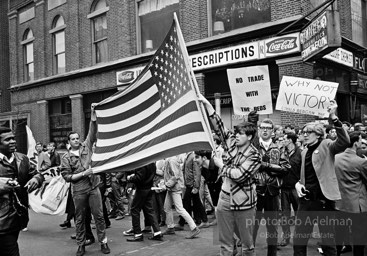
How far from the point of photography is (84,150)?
22.8 ft

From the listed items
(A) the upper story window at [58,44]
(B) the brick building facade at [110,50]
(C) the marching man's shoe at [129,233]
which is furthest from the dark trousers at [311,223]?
(A) the upper story window at [58,44]

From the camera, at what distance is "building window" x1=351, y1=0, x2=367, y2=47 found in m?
15.2

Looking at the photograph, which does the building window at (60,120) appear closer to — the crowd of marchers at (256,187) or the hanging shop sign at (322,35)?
the hanging shop sign at (322,35)

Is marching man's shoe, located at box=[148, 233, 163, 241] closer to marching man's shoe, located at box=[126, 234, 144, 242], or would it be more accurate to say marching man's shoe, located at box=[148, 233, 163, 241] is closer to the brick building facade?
marching man's shoe, located at box=[126, 234, 144, 242]

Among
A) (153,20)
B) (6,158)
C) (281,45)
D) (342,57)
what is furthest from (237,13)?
(6,158)

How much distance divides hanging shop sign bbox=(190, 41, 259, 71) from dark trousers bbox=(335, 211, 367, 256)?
7.95 m

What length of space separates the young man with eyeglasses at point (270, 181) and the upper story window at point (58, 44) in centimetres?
1686

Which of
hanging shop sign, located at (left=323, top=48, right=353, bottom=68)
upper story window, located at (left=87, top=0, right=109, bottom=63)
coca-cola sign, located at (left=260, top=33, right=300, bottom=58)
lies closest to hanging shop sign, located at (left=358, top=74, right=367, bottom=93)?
hanging shop sign, located at (left=323, top=48, right=353, bottom=68)

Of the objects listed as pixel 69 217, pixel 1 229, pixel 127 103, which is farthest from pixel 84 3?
pixel 1 229

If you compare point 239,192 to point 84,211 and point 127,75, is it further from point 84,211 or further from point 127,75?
point 127,75

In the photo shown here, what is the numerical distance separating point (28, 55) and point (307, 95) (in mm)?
19226

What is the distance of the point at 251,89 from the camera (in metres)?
8.22

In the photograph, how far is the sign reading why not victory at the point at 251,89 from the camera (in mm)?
8031

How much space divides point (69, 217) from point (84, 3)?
13.4 metres
